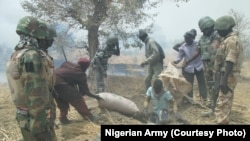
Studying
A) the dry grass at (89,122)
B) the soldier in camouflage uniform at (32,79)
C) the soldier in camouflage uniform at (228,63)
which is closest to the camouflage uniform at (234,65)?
the soldier in camouflage uniform at (228,63)

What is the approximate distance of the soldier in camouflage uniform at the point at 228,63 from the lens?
17.0 feet

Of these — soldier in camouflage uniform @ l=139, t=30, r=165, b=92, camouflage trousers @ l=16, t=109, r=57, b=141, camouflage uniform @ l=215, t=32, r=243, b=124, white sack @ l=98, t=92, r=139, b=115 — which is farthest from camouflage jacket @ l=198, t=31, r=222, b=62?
camouflage trousers @ l=16, t=109, r=57, b=141

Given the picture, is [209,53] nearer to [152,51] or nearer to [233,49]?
[152,51]

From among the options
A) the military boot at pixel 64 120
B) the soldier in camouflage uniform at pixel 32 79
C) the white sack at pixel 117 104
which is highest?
the soldier in camouflage uniform at pixel 32 79

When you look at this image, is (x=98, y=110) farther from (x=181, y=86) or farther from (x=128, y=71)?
(x=128, y=71)

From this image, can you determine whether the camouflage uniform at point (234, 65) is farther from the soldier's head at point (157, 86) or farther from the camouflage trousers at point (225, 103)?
the soldier's head at point (157, 86)

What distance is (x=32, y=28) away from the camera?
356cm

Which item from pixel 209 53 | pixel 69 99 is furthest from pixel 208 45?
pixel 69 99

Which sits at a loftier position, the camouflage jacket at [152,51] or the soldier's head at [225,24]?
the soldier's head at [225,24]

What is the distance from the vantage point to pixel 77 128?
5941 millimetres

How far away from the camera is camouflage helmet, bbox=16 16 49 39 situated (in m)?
3.54

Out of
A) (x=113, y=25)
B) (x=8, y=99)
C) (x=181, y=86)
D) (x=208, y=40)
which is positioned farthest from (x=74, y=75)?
(x=113, y=25)

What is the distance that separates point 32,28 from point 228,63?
10.2ft

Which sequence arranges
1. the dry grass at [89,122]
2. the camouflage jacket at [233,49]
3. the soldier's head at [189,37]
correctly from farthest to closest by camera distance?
the soldier's head at [189,37] → the dry grass at [89,122] → the camouflage jacket at [233,49]
